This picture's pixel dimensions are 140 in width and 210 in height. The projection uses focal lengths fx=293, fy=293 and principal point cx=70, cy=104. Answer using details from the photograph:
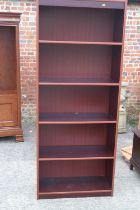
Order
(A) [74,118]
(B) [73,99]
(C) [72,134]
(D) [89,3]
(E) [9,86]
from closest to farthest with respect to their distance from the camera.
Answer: (D) [89,3] < (A) [74,118] < (B) [73,99] < (C) [72,134] < (E) [9,86]

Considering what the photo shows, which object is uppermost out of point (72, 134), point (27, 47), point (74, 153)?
point (27, 47)

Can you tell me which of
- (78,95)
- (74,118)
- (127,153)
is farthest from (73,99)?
(127,153)

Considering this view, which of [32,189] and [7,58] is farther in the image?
[7,58]

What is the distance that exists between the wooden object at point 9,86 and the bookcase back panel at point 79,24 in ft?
5.53

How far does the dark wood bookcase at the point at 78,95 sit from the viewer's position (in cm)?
315

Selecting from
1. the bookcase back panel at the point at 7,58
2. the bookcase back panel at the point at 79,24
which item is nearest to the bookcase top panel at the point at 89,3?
the bookcase back panel at the point at 79,24

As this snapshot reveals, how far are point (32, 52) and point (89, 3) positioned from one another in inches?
110

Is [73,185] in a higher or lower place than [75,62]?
lower

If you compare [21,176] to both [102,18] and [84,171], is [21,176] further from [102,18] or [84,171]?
[102,18]

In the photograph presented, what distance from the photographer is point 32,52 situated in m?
5.53

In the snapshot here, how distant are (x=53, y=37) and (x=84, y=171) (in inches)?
66.8

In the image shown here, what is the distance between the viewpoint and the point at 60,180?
11.9ft

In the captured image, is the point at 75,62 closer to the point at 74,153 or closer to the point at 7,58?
the point at 74,153

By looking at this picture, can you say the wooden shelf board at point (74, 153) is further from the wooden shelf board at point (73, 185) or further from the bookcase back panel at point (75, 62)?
the bookcase back panel at point (75, 62)
